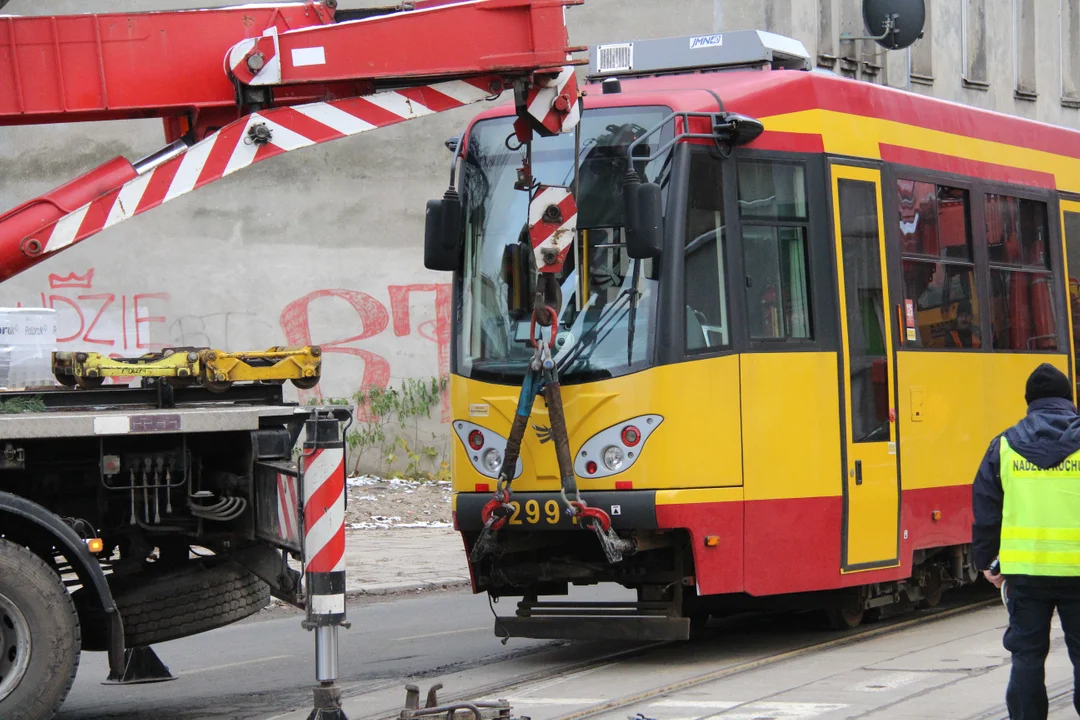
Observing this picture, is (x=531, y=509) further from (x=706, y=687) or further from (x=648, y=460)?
(x=706, y=687)

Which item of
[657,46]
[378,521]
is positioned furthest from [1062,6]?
[657,46]

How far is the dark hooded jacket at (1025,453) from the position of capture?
21.4ft

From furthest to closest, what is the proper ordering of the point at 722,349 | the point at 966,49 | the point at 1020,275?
the point at 966,49
the point at 1020,275
the point at 722,349

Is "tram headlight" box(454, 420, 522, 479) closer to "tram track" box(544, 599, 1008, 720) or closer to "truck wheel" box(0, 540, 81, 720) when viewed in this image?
"tram track" box(544, 599, 1008, 720)

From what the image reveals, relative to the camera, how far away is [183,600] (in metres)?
7.89

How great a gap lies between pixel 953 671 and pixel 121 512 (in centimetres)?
450

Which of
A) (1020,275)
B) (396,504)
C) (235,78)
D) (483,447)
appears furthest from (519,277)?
(396,504)

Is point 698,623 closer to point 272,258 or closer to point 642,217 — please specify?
point 642,217

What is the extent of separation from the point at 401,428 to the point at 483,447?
12.7 m

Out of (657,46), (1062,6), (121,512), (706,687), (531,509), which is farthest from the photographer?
(1062,6)

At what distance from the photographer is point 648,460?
895 cm

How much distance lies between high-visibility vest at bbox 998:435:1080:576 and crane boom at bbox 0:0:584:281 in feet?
10.4

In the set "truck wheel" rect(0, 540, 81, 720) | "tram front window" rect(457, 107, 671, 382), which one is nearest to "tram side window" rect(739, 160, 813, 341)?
"tram front window" rect(457, 107, 671, 382)

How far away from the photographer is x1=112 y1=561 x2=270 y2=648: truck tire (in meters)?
7.78
